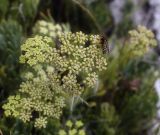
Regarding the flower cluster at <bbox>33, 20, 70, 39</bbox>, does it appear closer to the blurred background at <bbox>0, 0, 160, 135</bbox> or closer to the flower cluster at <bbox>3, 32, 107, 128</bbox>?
the blurred background at <bbox>0, 0, 160, 135</bbox>

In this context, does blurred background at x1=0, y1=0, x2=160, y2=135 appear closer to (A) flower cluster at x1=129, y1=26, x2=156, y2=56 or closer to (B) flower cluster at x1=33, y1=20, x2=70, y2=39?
(B) flower cluster at x1=33, y1=20, x2=70, y2=39

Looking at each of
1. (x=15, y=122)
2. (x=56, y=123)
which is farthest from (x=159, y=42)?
(x=15, y=122)

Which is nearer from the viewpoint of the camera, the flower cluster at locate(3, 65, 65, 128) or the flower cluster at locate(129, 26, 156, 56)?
the flower cluster at locate(3, 65, 65, 128)

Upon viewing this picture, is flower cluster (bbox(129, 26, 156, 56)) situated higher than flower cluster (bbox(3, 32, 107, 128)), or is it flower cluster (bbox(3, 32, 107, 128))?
flower cluster (bbox(129, 26, 156, 56))

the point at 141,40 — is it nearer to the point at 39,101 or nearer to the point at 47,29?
the point at 47,29

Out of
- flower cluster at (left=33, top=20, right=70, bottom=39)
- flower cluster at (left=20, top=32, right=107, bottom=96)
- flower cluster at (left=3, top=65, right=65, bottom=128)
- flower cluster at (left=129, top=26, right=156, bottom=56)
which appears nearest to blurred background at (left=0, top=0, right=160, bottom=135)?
flower cluster at (left=33, top=20, right=70, bottom=39)

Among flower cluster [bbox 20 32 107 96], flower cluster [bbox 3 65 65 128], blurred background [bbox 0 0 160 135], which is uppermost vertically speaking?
blurred background [bbox 0 0 160 135]

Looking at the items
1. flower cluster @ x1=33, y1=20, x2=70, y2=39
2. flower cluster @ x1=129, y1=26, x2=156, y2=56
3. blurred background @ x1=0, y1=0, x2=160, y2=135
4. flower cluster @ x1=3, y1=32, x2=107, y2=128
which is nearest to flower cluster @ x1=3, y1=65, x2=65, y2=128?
flower cluster @ x1=3, y1=32, x2=107, y2=128

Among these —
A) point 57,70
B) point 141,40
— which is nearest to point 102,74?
point 141,40

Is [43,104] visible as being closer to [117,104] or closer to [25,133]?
[25,133]
